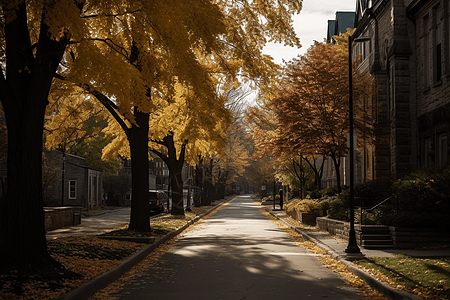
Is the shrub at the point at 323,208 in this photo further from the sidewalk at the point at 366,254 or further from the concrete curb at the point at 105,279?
the concrete curb at the point at 105,279

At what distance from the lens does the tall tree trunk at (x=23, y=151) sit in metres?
9.44

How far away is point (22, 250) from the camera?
941 cm

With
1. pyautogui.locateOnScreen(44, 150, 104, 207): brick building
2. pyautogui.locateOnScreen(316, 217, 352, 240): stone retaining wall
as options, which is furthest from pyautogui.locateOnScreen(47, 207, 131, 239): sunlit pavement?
pyautogui.locateOnScreen(44, 150, 104, 207): brick building

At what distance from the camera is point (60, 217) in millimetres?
23906

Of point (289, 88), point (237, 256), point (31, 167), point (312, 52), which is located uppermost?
point (312, 52)

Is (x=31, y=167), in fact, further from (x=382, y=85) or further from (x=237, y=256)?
(x=382, y=85)

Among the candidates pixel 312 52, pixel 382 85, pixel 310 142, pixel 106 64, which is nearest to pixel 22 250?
pixel 106 64

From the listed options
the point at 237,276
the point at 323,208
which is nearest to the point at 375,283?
the point at 237,276

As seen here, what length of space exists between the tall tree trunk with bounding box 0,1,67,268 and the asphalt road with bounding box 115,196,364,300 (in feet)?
6.41

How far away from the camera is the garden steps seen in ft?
51.2

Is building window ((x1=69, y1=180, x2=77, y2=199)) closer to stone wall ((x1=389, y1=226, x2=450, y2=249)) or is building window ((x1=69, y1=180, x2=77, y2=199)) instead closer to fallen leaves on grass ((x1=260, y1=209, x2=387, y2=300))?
fallen leaves on grass ((x1=260, y1=209, x2=387, y2=300))

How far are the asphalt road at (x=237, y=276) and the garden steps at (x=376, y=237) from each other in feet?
6.36

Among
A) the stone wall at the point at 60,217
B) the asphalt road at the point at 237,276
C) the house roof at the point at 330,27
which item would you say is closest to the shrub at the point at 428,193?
the asphalt road at the point at 237,276

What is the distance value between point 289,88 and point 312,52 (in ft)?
6.63
